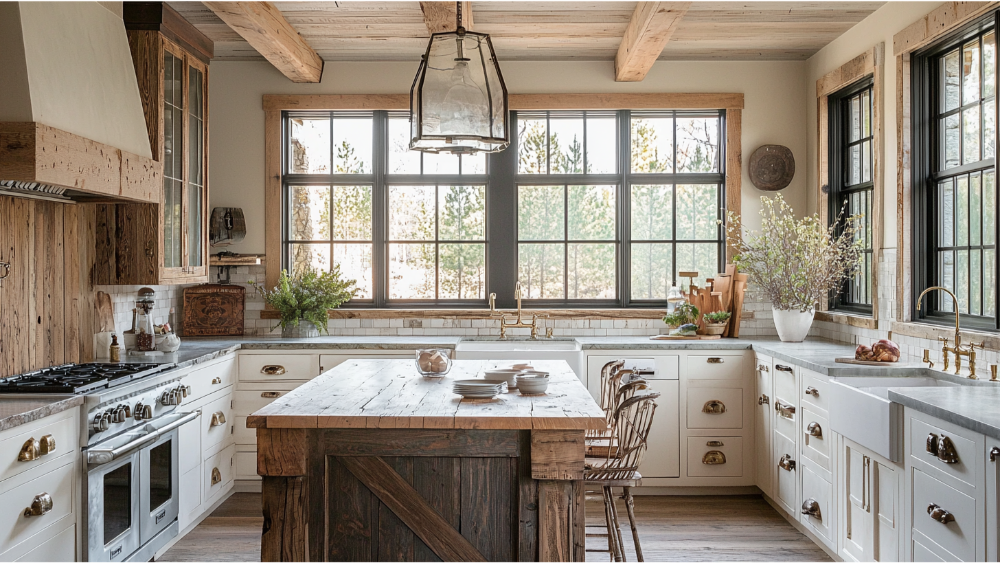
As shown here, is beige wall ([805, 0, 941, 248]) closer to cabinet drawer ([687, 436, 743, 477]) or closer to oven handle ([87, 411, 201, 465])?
cabinet drawer ([687, 436, 743, 477])

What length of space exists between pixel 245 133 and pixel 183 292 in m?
1.28

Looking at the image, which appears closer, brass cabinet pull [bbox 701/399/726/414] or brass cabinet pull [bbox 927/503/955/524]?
brass cabinet pull [bbox 927/503/955/524]

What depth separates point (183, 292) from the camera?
5438mm

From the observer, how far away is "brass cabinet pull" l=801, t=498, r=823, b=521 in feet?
12.7

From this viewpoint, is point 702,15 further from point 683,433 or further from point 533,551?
point 533,551

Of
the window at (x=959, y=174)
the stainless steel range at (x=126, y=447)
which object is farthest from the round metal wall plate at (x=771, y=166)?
the stainless steel range at (x=126, y=447)

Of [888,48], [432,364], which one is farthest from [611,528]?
[888,48]

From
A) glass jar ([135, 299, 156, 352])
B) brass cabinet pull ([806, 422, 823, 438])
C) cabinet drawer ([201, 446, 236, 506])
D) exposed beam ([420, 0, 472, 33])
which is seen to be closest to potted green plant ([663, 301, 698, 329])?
brass cabinet pull ([806, 422, 823, 438])

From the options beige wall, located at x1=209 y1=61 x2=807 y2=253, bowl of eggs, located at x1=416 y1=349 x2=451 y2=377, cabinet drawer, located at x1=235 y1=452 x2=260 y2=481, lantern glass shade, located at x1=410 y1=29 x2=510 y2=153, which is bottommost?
cabinet drawer, located at x1=235 y1=452 x2=260 y2=481

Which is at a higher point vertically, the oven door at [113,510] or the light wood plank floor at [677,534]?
the oven door at [113,510]

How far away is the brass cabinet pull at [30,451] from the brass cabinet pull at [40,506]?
0.17 m

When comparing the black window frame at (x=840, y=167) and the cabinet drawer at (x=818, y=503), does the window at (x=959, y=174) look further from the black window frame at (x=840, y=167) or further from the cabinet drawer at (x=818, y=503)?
the cabinet drawer at (x=818, y=503)

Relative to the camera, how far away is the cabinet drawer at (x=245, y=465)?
4.92 meters

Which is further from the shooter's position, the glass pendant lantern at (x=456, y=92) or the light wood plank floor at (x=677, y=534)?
the light wood plank floor at (x=677, y=534)
